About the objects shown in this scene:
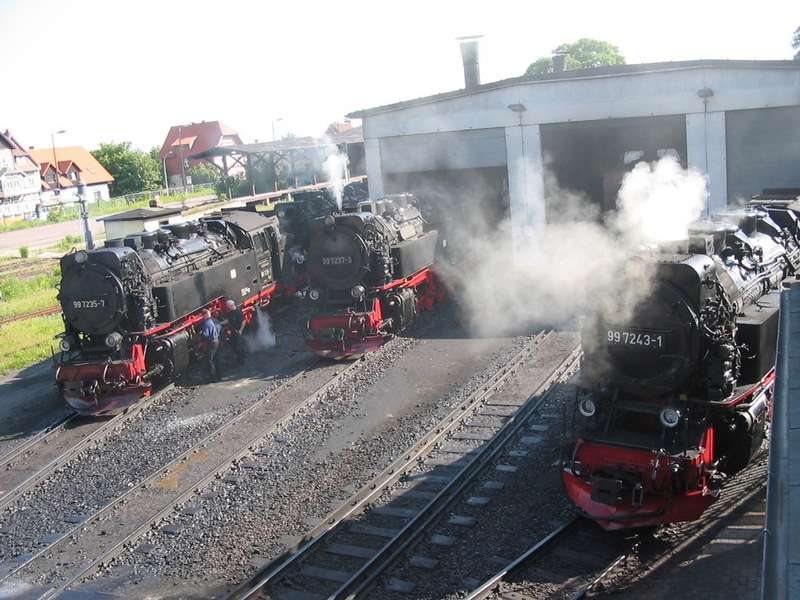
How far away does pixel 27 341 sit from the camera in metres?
19.7

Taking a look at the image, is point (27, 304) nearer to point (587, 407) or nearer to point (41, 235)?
point (587, 407)

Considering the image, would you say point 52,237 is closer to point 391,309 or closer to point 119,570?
point 391,309

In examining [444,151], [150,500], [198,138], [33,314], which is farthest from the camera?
[198,138]

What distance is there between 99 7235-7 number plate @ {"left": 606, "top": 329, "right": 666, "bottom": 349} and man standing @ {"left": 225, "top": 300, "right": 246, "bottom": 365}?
9.54 meters

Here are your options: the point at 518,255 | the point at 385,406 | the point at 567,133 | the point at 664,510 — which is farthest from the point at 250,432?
the point at 567,133

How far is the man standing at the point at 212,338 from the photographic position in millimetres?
15133

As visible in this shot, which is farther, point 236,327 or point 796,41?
point 796,41

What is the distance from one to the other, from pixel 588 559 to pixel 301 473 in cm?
424

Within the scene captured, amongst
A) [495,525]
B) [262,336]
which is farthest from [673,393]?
[262,336]

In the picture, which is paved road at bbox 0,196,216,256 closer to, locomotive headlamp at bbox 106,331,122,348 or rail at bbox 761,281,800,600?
locomotive headlamp at bbox 106,331,122,348

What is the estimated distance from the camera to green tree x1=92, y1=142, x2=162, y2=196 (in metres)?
61.8

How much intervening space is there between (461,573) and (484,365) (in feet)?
23.2

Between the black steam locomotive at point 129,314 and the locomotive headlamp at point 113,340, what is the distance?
0.02 m

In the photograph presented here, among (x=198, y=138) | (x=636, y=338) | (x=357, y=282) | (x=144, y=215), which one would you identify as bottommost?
(x=357, y=282)
